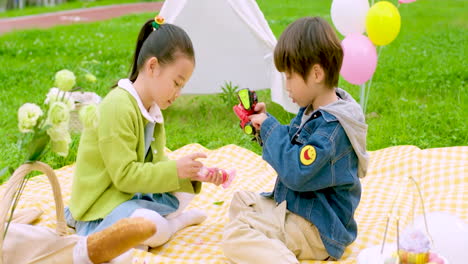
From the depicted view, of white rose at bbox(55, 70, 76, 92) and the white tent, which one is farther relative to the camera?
the white tent

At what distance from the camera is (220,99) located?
505 cm

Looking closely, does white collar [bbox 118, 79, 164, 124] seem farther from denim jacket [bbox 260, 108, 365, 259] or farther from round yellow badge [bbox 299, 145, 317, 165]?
round yellow badge [bbox 299, 145, 317, 165]

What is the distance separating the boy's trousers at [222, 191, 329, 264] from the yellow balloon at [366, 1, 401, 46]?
59.0 inches

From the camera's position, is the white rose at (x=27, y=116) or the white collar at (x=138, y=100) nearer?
the white rose at (x=27, y=116)

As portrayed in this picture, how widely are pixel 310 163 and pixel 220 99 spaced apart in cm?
286

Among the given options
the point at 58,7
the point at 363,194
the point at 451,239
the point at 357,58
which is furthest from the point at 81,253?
the point at 58,7

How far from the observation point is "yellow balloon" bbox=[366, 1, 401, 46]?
349cm

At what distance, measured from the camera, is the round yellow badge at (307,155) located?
2240 mm

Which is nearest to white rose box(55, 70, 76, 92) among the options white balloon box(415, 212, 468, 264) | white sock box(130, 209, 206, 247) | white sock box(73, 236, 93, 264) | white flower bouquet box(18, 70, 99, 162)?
white flower bouquet box(18, 70, 99, 162)

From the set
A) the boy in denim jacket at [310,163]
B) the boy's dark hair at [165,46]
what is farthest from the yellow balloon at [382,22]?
the boy's dark hair at [165,46]

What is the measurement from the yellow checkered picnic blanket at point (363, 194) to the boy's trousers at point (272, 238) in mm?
110

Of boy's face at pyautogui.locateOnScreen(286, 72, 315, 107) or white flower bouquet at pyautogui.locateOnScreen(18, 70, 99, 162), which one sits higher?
white flower bouquet at pyautogui.locateOnScreen(18, 70, 99, 162)

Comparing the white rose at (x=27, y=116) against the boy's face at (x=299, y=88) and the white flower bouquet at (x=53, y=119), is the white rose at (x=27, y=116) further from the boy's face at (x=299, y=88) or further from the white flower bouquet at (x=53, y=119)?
the boy's face at (x=299, y=88)

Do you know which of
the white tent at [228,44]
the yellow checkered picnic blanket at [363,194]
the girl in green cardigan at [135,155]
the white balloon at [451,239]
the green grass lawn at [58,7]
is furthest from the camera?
the green grass lawn at [58,7]
